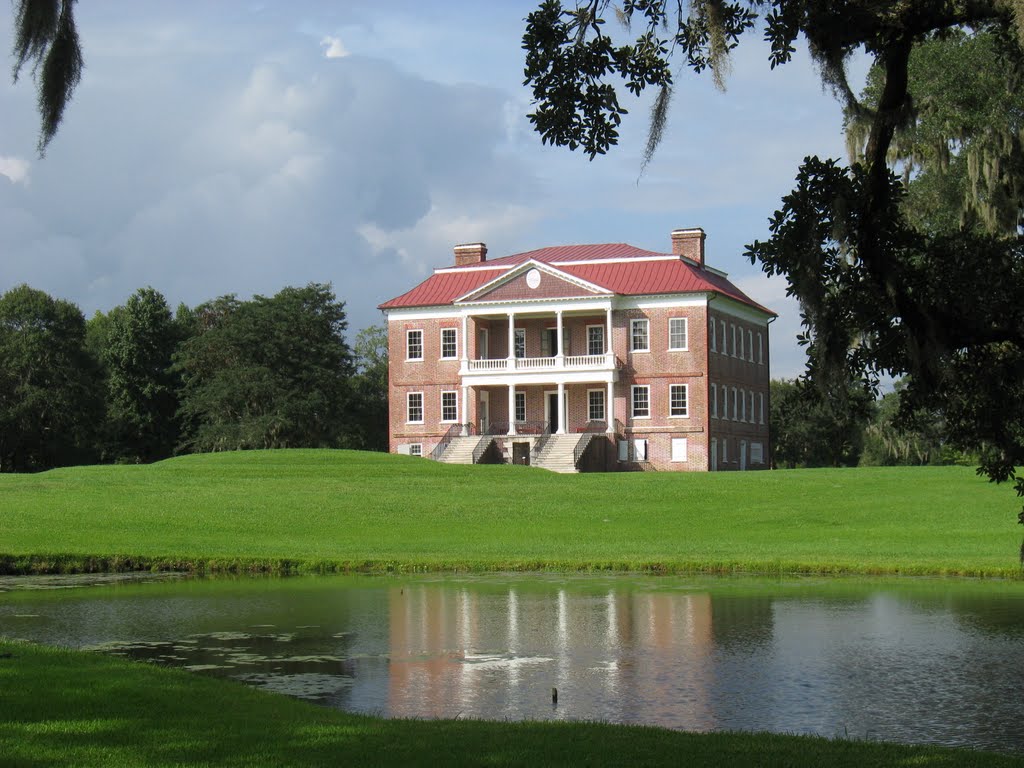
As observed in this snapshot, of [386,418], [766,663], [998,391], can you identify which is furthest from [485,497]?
[386,418]

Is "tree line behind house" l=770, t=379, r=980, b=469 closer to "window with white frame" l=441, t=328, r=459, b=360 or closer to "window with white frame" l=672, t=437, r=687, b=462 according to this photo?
"window with white frame" l=672, t=437, r=687, b=462

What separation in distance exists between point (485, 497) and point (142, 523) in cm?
926

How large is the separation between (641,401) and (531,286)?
22.8 ft

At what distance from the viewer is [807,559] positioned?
2445cm

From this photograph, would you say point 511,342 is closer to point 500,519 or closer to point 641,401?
point 641,401

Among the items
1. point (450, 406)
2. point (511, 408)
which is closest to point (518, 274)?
point (511, 408)

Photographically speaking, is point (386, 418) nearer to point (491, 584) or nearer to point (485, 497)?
point (485, 497)

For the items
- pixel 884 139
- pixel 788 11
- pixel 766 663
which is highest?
pixel 788 11

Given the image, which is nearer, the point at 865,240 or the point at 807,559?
the point at 865,240

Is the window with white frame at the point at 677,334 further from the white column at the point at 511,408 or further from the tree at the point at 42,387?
the tree at the point at 42,387

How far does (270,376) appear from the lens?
7400 cm

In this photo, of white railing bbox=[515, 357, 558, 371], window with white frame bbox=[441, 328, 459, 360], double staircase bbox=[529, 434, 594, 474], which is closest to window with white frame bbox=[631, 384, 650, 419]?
double staircase bbox=[529, 434, 594, 474]

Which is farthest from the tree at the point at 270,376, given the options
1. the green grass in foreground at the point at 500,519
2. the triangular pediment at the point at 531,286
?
the green grass in foreground at the point at 500,519

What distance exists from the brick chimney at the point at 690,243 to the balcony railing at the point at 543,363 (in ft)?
26.1
